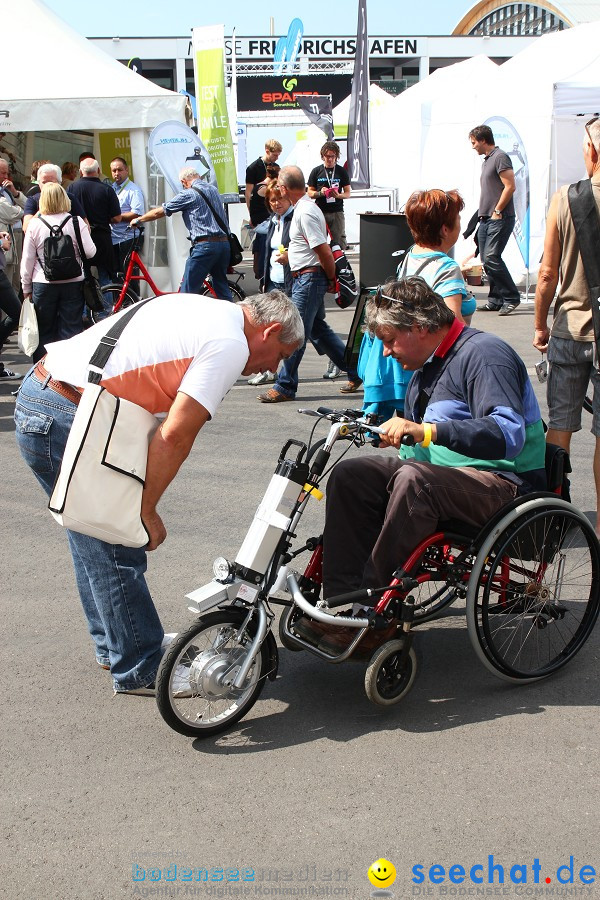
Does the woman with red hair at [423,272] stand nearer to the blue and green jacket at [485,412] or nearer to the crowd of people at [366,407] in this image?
the crowd of people at [366,407]

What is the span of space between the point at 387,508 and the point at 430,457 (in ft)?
1.58

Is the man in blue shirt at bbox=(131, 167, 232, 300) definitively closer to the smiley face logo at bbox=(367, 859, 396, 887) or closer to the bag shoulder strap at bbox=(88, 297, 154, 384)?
the bag shoulder strap at bbox=(88, 297, 154, 384)

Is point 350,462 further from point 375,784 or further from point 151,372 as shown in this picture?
point 375,784

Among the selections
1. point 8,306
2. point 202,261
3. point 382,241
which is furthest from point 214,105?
point 382,241

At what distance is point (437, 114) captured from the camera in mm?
15352

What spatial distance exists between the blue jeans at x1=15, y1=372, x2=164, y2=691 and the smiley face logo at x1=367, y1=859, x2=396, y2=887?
118 centimetres

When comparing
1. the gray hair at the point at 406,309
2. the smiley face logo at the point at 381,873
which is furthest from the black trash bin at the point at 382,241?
the smiley face logo at the point at 381,873

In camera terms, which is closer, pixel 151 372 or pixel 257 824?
pixel 257 824

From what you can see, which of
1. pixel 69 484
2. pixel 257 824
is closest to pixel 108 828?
pixel 257 824

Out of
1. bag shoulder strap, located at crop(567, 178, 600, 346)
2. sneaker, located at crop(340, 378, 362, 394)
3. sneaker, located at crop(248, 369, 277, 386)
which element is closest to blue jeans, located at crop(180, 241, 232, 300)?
sneaker, located at crop(248, 369, 277, 386)

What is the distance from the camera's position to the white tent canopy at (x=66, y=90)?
11.5 metres

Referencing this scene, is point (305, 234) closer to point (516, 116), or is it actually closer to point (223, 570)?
point (223, 570)

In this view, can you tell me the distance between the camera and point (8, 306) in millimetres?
8562

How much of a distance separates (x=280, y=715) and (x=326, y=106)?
21.1 m
